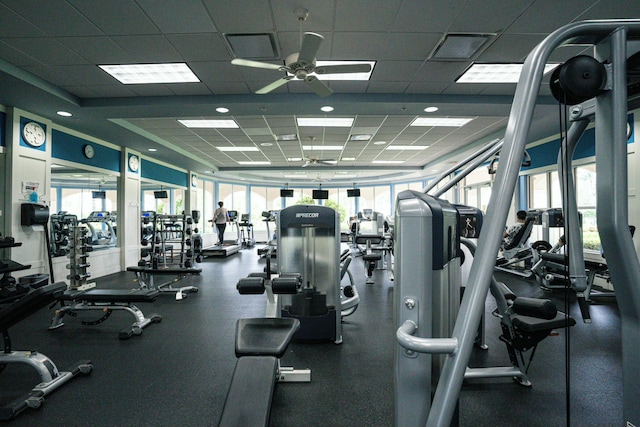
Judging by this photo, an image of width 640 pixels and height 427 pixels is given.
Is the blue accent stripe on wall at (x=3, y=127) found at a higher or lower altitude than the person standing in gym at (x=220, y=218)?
higher

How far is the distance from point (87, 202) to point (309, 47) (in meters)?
8.24

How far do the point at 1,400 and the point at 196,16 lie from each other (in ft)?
10.8

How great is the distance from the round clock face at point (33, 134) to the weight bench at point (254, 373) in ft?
16.7

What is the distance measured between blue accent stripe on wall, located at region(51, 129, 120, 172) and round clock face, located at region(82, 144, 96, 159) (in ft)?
0.13

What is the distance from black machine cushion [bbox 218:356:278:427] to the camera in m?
1.55

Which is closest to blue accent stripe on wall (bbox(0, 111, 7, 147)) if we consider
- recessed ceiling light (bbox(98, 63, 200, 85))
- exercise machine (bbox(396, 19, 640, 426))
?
recessed ceiling light (bbox(98, 63, 200, 85))

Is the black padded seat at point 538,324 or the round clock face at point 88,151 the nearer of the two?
the black padded seat at point 538,324

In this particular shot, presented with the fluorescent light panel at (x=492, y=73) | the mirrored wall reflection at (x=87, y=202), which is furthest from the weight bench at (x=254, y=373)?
the mirrored wall reflection at (x=87, y=202)

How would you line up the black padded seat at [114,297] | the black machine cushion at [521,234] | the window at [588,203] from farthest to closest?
the window at [588,203], the black machine cushion at [521,234], the black padded seat at [114,297]

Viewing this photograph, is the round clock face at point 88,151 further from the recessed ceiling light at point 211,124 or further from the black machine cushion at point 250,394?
the black machine cushion at point 250,394

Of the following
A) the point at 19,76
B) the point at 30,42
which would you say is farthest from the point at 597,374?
the point at 19,76

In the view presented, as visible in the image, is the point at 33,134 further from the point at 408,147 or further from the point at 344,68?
the point at 408,147

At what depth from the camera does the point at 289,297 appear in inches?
117

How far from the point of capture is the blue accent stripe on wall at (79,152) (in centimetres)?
549
